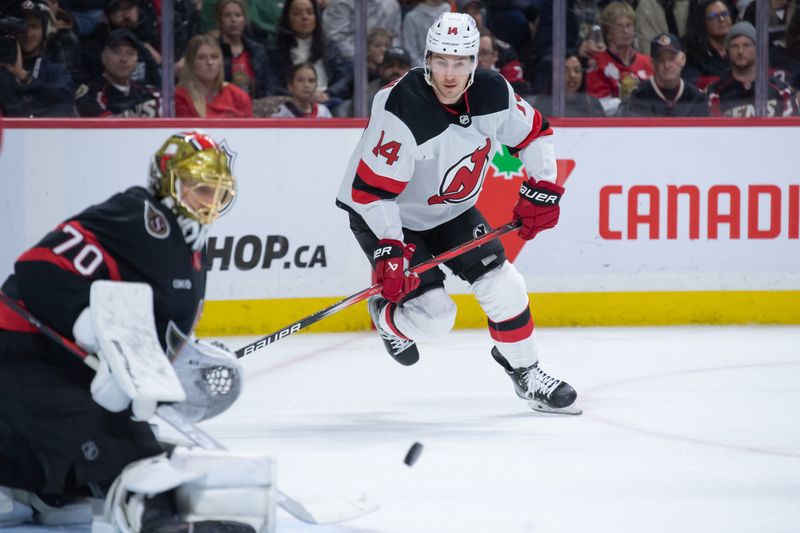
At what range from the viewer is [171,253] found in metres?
2.30

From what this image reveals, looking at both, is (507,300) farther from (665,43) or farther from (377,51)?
(665,43)

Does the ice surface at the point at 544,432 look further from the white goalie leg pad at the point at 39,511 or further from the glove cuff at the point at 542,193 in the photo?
the glove cuff at the point at 542,193

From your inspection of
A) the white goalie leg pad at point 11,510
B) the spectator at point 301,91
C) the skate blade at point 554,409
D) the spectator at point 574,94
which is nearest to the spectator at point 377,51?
the spectator at point 301,91

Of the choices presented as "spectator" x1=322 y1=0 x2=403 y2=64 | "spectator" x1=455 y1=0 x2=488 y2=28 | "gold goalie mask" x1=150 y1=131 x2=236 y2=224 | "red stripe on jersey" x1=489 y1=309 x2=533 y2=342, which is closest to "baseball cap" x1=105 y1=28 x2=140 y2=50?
"spectator" x1=322 y1=0 x2=403 y2=64

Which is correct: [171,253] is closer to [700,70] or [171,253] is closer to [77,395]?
[77,395]

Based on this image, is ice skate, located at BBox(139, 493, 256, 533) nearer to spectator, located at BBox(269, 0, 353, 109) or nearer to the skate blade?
the skate blade

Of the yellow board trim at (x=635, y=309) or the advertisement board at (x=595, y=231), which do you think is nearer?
the advertisement board at (x=595, y=231)

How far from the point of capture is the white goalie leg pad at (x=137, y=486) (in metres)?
2.19

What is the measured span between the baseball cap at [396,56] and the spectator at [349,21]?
0.10 ft

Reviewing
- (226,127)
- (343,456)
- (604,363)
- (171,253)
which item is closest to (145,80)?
(226,127)

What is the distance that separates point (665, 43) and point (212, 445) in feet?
11.6

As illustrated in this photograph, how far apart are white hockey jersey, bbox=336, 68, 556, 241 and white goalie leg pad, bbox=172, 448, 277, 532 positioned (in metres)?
1.40

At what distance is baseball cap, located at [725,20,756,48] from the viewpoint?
550cm

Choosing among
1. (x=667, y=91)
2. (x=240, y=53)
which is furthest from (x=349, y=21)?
(x=667, y=91)
